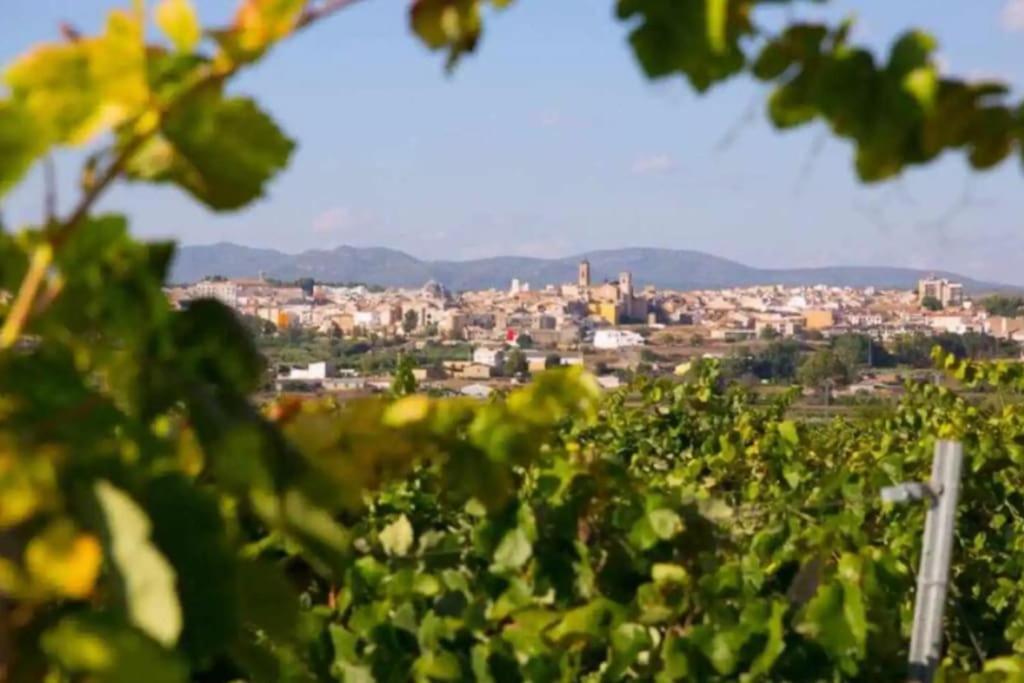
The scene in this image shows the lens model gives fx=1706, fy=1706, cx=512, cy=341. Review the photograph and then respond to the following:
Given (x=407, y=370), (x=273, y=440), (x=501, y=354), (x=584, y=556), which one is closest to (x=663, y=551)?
(x=584, y=556)

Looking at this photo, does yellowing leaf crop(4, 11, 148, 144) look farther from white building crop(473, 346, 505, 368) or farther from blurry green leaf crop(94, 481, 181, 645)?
white building crop(473, 346, 505, 368)

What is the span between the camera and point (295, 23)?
1.07 meters

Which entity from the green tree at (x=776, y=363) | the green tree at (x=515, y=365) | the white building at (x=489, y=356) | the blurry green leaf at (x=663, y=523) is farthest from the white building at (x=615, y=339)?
the blurry green leaf at (x=663, y=523)

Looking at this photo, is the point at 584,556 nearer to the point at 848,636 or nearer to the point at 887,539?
the point at 848,636

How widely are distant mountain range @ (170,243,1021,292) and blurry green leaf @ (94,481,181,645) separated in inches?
3323

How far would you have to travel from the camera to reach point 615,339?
42156 mm

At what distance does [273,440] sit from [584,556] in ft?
4.09

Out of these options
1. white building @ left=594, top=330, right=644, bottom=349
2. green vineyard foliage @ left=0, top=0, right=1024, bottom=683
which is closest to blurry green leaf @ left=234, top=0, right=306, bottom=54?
green vineyard foliage @ left=0, top=0, right=1024, bottom=683

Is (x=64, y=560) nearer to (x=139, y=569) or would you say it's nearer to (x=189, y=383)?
(x=139, y=569)

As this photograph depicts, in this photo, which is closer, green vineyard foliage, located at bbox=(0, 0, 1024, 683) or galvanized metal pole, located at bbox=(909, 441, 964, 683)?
green vineyard foliage, located at bbox=(0, 0, 1024, 683)

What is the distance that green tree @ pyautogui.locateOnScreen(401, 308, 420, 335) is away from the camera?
41947mm

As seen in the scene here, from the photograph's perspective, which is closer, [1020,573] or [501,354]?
[1020,573]

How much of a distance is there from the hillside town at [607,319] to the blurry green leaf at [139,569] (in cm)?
2810

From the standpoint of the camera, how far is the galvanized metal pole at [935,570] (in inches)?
93.7
